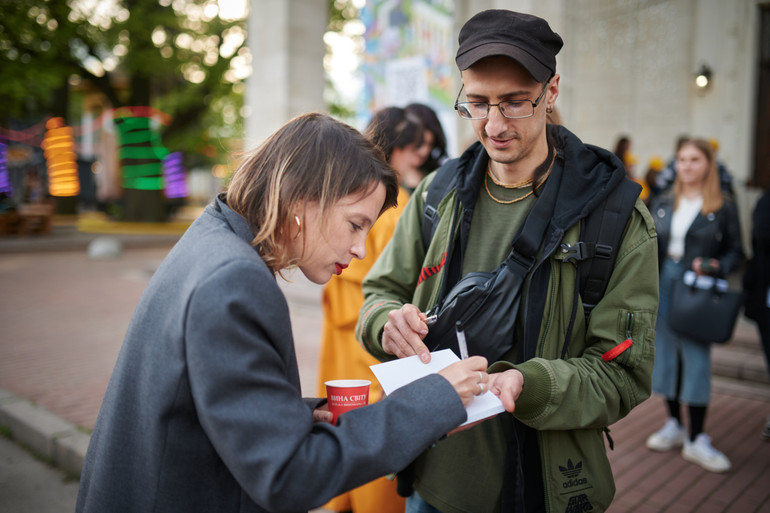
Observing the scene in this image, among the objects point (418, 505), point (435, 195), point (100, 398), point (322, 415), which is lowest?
point (100, 398)

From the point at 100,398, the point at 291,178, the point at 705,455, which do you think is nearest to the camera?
the point at 291,178

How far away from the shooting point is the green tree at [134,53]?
55.2 ft

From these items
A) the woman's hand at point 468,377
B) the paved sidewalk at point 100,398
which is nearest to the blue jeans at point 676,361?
the paved sidewalk at point 100,398

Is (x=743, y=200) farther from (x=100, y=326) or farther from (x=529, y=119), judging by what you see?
(x=100, y=326)

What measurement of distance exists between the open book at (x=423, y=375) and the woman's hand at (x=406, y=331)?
0.06 meters

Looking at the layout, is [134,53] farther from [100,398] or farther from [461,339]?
[461,339]

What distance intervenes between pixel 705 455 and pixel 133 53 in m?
19.8

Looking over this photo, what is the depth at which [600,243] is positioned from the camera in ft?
5.41

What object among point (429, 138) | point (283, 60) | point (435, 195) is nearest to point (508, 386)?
point (435, 195)

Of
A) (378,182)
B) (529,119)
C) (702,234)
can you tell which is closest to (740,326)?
(702,234)

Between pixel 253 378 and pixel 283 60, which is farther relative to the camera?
pixel 283 60

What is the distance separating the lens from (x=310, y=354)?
21.6 feet

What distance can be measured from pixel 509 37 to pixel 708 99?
31.2 ft

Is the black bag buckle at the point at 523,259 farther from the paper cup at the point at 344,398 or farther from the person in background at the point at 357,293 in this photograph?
the person in background at the point at 357,293
